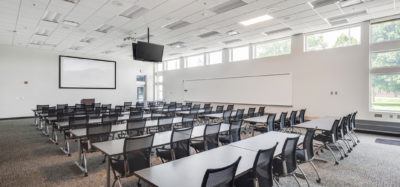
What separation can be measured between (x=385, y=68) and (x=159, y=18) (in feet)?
26.2

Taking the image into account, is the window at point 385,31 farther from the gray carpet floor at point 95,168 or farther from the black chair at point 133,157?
the black chair at point 133,157

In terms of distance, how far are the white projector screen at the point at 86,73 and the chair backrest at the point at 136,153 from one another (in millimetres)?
11769

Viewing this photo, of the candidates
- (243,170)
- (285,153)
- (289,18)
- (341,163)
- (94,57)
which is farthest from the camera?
(94,57)

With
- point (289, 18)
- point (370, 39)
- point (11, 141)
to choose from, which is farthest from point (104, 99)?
point (370, 39)

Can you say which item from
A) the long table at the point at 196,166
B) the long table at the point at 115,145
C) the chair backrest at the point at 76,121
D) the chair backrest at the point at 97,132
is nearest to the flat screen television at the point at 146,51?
the chair backrest at the point at 76,121

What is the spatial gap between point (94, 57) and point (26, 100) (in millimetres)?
4351

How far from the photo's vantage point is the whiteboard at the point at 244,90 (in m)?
9.40

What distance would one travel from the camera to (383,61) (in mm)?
7133

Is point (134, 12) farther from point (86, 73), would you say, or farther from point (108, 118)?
point (86, 73)

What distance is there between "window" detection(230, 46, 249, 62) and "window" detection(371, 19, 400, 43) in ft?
17.1

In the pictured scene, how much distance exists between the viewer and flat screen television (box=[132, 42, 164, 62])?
22.9 feet

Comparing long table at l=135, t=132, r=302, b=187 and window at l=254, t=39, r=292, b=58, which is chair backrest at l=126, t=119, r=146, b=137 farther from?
window at l=254, t=39, r=292, b=58

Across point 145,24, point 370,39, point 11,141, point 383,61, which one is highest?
point 145,24

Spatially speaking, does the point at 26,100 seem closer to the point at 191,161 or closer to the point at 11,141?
the point at 11,141
